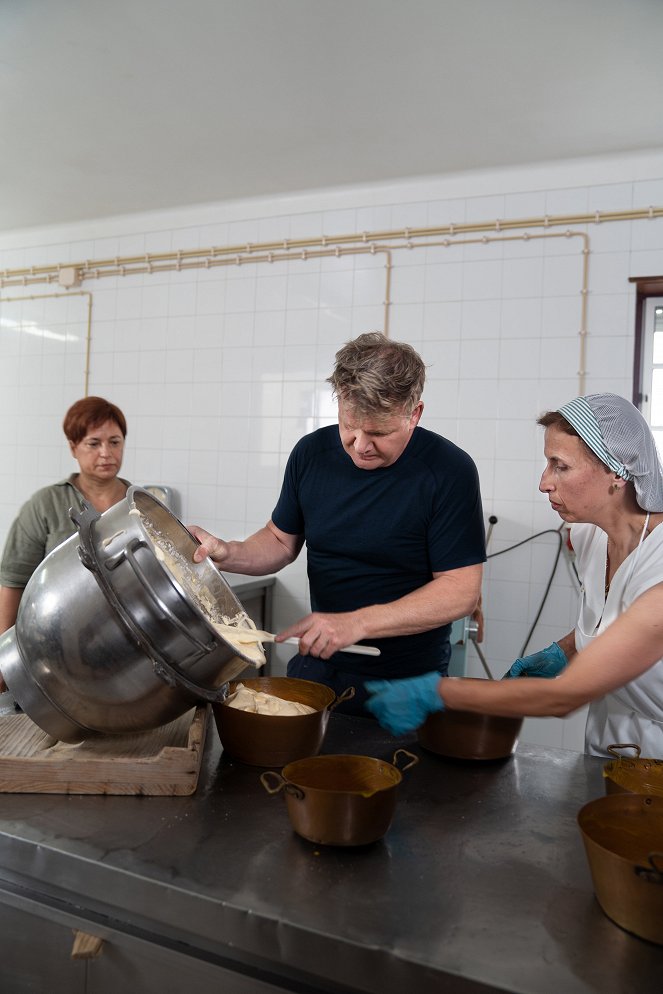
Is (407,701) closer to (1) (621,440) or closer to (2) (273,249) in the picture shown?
(1) (621,440)

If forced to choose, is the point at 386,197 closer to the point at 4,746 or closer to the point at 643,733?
the point at 643,733

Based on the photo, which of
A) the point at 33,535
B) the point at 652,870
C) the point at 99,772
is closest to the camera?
the point at 652,870

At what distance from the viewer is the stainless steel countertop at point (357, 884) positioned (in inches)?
37.6

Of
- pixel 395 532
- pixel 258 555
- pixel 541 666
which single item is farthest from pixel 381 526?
pixel 541 666

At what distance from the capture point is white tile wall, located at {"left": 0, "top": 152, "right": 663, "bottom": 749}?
358 cm

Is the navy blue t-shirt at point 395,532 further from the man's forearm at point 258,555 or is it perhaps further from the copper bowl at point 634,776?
the copper bowl at point 634,776

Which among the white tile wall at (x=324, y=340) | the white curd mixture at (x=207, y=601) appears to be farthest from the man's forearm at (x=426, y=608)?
the white tile wall at (x=324, y=340)

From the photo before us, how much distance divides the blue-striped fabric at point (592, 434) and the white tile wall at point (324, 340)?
2.10 m

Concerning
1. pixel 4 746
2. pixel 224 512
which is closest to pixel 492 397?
pixel 224 512

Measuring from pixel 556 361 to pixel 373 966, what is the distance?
10.3ft

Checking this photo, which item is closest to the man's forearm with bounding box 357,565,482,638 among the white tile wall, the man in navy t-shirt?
the man in navy t-shirt

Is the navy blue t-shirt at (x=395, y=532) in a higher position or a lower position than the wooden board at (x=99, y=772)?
higher

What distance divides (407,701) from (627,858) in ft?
1.66

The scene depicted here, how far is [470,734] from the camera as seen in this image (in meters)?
1.53
